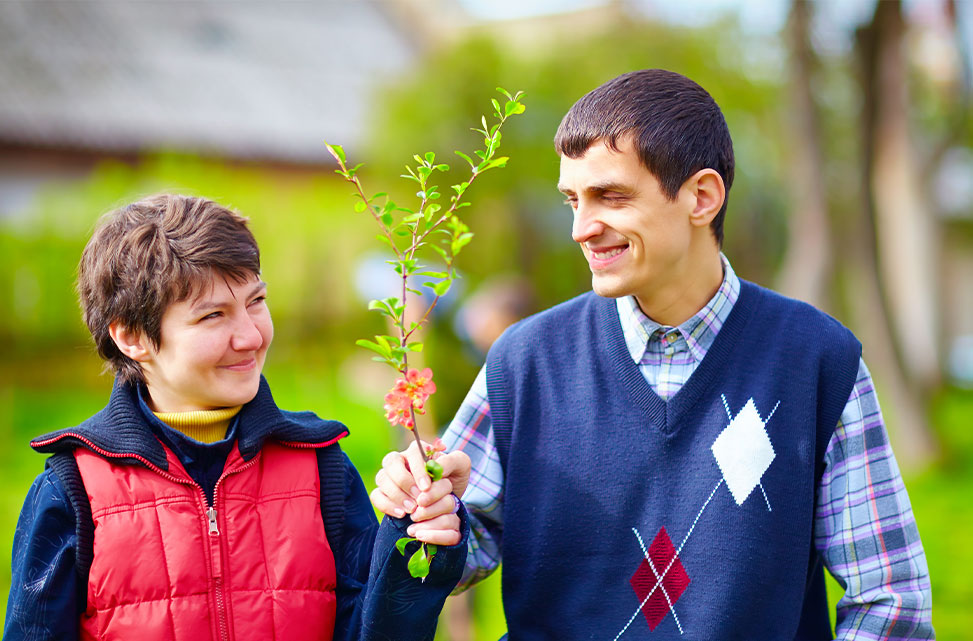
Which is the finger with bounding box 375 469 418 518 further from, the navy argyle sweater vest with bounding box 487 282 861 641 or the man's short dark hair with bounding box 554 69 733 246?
the man's short dark hair with bounding box 554 69 733 246

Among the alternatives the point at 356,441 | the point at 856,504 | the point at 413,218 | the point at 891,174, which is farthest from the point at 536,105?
the point at 413,218

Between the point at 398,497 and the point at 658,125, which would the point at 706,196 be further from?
the point at 398,497

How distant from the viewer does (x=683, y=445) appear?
1951 millimetres

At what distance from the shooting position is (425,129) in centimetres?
1007

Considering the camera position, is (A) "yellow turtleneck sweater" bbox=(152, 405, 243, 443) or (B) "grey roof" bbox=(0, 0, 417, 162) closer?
(A) "yellow turtleneck sweater" bbox=(152, 405, 243, 443)

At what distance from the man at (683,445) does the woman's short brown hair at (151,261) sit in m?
0.55

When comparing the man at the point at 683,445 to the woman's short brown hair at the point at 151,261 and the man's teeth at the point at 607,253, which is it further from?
the woman's short brown hair at the point at 151,261

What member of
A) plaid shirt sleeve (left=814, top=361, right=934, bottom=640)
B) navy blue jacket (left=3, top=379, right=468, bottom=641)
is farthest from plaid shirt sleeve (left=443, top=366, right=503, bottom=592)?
plaid shirt sleeve (left=814, top=361, right=934, bottom=640)

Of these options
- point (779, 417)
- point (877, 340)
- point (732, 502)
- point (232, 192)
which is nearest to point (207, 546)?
point (732, 502)

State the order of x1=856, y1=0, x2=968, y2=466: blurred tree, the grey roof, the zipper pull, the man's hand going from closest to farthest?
the man's hand
the zipper pull
x1=856, y1=0, x2=968, y2=466: blurred tree
the grey roof

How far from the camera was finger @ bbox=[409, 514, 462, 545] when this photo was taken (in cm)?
171

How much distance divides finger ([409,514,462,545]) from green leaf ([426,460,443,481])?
8cm

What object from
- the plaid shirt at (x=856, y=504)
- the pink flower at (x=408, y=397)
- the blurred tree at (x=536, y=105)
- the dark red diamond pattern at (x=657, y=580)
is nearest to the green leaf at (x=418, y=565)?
the pink flower at (x=408, y=397)

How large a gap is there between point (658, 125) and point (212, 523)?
1168 mm
